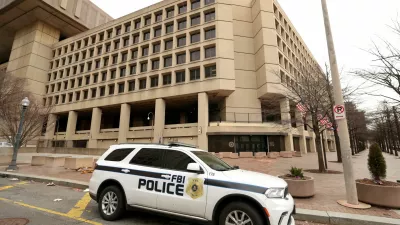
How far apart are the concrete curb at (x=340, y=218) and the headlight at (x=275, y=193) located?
201cm

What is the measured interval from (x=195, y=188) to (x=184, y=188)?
24 centimetres

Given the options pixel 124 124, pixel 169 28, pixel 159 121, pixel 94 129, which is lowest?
pixel 94 129

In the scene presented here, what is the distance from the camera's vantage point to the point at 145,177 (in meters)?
4.46

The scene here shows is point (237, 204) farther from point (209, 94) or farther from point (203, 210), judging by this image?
point (209, 94)

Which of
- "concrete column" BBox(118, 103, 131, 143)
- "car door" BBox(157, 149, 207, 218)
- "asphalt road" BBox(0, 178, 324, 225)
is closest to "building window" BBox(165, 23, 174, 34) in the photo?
"concrete column" BBox(118, 103, 131, 143)

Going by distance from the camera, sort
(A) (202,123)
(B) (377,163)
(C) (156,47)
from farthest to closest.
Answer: (C) (156,47) < (A) (202,123) < (B) (377,163)

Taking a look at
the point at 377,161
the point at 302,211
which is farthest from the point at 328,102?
the point at 302,211

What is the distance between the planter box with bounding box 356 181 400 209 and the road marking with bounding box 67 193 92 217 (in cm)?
801

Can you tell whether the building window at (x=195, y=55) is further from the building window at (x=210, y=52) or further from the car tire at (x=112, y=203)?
the car tire at (x=112, y=203)

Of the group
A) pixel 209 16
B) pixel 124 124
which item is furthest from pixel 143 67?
pixel 209 16

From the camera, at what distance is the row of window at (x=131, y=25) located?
34312 mm

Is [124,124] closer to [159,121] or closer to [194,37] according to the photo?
[159,121]

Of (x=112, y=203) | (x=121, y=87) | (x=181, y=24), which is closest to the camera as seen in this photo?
(x=112, y=203)

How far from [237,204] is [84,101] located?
141 feet
